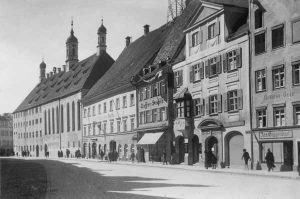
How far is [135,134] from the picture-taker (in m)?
53.6

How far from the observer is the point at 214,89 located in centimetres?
3766

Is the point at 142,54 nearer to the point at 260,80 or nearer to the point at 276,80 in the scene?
the point at 260,80

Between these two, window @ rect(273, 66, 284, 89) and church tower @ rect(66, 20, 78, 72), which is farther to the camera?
church tower @ rect(66, 20, 78, 72)

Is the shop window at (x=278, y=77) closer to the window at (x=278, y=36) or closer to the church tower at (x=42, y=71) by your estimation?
the window at (x=278, y=36)

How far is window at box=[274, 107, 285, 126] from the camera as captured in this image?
3059 centimetres

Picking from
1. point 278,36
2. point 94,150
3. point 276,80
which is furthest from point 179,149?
point 94,150

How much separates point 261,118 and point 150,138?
1788 centimetres

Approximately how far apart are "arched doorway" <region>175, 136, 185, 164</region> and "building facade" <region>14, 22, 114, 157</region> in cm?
3163

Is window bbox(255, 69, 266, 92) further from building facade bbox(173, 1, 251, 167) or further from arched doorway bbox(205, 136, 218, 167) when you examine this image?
arched doorway bbox(205, 136, 218, 167)

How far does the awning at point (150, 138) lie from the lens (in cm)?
4649

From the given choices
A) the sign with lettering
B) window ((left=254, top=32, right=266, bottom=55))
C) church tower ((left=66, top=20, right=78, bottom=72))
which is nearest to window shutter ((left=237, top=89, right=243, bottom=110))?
the sign with lettering

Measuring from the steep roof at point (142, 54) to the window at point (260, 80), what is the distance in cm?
1278

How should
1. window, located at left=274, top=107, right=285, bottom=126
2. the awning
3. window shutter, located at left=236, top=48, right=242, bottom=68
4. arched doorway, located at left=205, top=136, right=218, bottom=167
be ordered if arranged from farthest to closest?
the awning → arched doorway, located at left=205, top=136, right=218, bottom=167 → window shutter, located at left=236, top=48, right=242, bottom=68 → window, located at left=274, top=107, right=285, bottom=126

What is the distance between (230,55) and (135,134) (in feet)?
67.8
